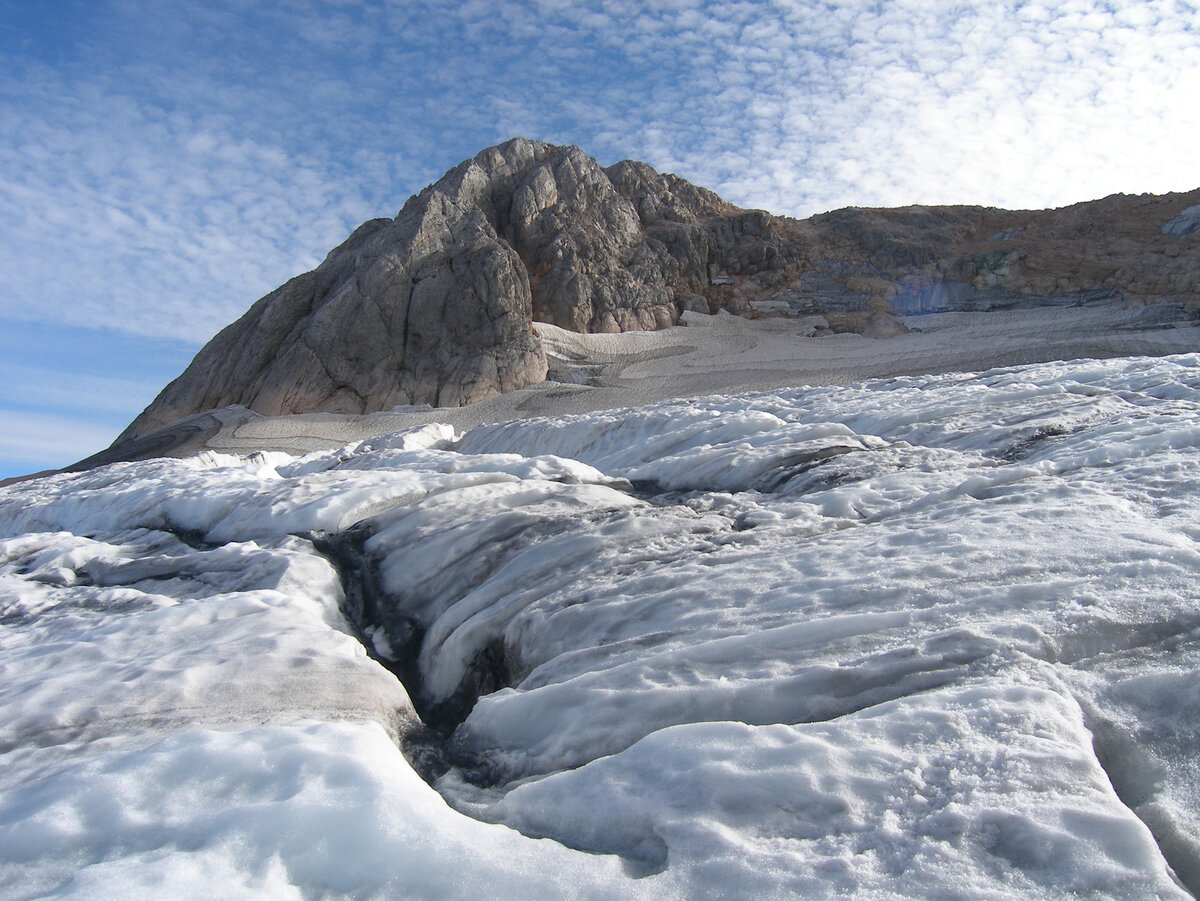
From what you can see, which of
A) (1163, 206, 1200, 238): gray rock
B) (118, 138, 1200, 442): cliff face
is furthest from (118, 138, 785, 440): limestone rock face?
(1163, 206, 1200, 238): gray rock

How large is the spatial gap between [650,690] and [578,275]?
34.6 meters

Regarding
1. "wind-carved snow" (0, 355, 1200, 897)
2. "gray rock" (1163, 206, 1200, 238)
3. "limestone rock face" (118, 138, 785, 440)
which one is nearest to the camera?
"wind-carved snow" (0, 355, 1200, 897)

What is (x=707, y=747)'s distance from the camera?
2.46 metres

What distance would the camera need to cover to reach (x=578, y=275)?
36.2 meters

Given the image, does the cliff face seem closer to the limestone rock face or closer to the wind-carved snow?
the limestone rock face

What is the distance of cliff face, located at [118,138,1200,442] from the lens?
31578 millimetres

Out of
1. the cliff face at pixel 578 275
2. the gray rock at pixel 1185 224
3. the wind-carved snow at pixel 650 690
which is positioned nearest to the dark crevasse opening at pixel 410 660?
the wind-carved snow at pixel 650 690

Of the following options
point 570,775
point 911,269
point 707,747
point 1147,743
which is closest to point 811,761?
point 707,747

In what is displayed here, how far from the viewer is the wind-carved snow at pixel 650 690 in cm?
204

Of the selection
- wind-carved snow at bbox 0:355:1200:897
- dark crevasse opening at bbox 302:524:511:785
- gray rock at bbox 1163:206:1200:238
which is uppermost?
gray rock at bbox 1163:206:1200:238

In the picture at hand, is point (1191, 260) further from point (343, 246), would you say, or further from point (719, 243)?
point (343, 246)

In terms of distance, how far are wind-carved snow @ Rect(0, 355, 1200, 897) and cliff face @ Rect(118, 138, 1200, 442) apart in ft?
84.9

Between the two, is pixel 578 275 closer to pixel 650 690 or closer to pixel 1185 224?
pixel 1185 224

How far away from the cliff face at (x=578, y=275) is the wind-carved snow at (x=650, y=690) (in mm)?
25875
